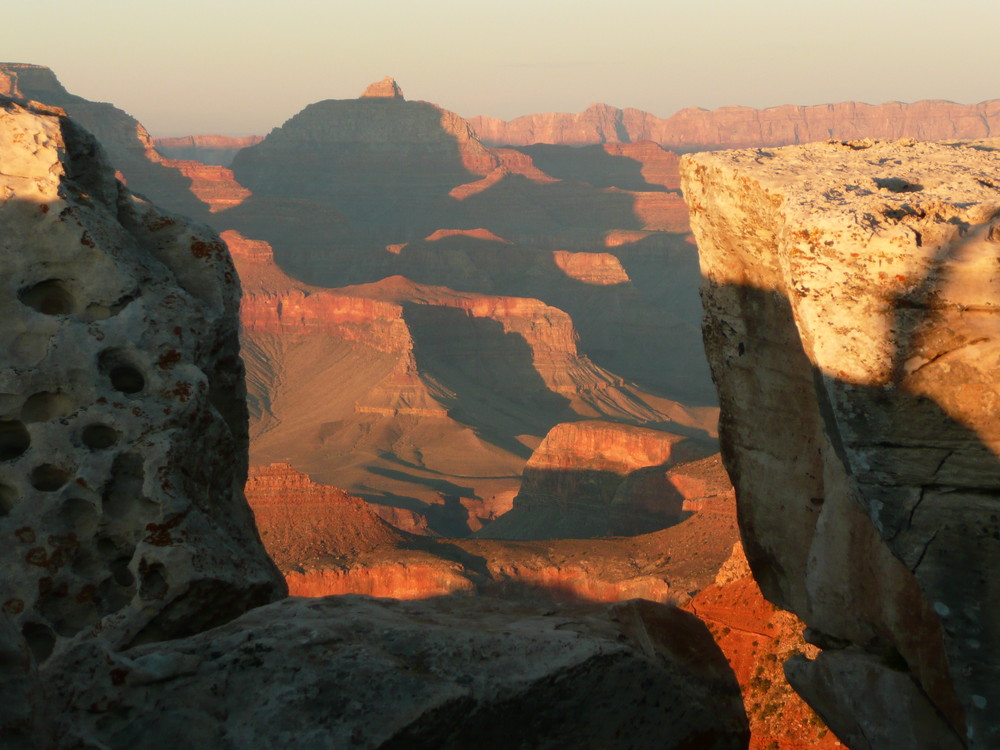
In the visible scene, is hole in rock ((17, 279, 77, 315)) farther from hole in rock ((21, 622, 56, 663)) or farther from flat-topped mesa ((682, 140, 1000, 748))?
flat-topped mesa ((682, 140, 1000, 748))

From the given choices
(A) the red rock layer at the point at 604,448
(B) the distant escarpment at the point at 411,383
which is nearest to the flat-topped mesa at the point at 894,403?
(A) the red rock layer at the point at 604,448

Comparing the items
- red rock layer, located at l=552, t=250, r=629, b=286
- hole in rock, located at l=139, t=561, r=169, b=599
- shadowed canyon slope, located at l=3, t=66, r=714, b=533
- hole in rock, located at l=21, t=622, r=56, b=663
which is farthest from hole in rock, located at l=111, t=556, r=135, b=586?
red rock layer, located at l=552, t=250, r=629, b=286

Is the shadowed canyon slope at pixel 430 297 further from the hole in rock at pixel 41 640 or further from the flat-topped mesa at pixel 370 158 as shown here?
the hole in rock at pixel 41 640

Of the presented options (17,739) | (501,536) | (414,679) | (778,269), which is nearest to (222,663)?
(414,679)

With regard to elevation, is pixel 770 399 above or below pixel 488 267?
above

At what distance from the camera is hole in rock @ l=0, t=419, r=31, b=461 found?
22.5ft

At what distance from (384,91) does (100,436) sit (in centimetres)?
19020

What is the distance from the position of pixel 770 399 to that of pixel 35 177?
5.10 metres

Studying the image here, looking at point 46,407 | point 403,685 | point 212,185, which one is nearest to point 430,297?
Result: point 212,185

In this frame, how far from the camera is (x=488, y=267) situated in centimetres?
13075

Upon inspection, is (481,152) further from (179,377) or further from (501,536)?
(179,377)

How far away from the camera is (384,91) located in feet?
625

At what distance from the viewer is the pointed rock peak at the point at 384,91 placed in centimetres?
18975

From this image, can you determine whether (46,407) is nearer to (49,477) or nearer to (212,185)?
(49,477)
